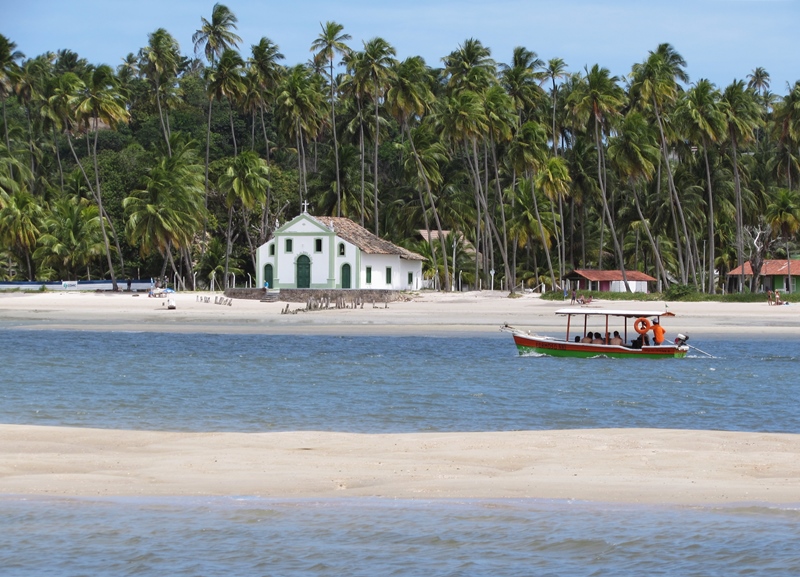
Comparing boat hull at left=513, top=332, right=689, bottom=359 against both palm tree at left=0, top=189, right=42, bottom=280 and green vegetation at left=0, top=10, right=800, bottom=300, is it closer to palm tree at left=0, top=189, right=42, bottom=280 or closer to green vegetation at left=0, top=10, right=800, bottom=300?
green vegetation at left=0, top=10, right=800, bottom=300

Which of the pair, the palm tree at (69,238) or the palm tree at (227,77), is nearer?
the palm tree at (69,238)

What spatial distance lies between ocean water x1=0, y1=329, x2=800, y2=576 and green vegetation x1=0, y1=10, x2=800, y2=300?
31919mm

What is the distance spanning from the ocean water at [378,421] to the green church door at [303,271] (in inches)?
1079

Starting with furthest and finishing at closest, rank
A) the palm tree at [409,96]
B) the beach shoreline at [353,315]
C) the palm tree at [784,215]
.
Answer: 1. the palm tree at [409,96]
2. the palm tree at [784,215]
3. the beach shoreline at [353,315]

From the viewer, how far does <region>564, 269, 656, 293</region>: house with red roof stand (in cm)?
7600

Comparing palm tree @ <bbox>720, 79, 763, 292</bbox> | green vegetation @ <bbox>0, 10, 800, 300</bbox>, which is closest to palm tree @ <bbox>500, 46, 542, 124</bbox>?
green vegetation @ <bbox>0, 10, 800, 300</bbox>

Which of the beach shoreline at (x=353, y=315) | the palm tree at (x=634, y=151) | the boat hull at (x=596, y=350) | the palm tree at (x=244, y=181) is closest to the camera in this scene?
the boat hull at (x=596, y=350)

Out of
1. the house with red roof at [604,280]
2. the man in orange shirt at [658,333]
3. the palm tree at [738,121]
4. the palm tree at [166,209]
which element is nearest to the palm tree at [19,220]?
the palm tree at [166,209]

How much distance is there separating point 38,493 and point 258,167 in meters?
67.3

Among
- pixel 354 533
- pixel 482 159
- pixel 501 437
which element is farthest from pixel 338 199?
pixel 354 533

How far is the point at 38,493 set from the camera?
38.0ft

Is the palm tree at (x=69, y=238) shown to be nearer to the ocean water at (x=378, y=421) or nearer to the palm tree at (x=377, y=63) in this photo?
the palm tree at (x=377, y=63)

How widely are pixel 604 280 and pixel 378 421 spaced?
58.9 m

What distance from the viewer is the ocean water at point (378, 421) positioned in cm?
973
